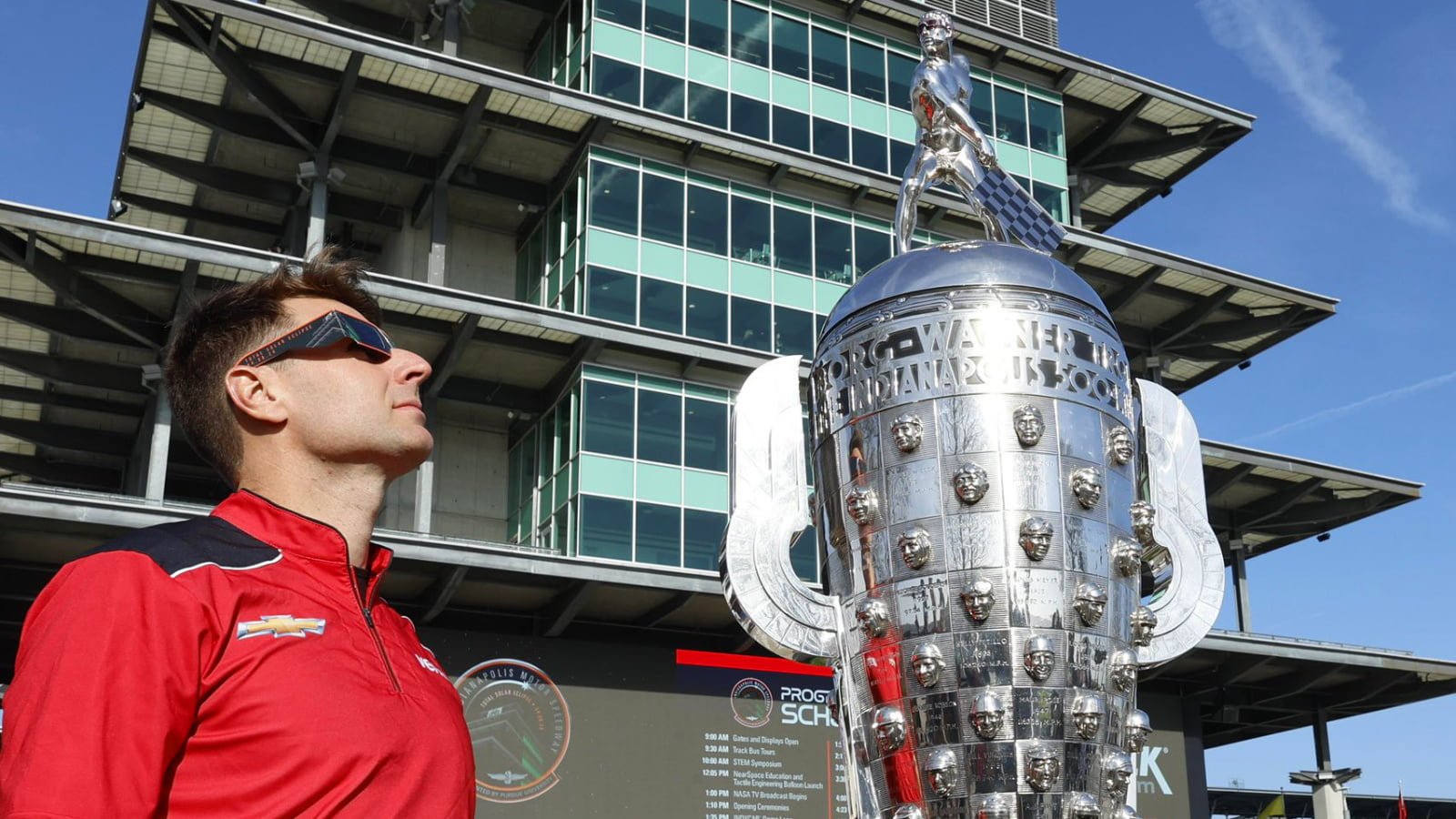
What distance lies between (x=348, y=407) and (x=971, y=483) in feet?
18.8

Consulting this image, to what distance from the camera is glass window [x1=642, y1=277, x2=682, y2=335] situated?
2873 centimetres

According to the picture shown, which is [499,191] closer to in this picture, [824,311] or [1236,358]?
[824,311]

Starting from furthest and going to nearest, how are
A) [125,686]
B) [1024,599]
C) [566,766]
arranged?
1. [566,766]
2. [1024,599]
3. [125,686]

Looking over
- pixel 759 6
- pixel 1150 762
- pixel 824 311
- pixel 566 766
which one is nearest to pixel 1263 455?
pixel 1150 762

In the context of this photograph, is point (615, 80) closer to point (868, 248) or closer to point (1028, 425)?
point (868, 248)

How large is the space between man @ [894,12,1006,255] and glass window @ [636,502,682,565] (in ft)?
53.7

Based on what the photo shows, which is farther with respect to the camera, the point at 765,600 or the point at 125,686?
the point at 765,600

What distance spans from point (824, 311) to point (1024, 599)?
22134mm

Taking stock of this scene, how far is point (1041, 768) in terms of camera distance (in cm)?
817

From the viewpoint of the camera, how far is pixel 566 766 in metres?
26.4

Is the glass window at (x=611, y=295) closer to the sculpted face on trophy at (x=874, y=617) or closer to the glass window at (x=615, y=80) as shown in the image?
the glass window at (x=615, y=80)

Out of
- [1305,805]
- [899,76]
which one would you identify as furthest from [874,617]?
[1305,805]

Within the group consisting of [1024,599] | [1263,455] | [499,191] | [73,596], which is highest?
[499,191]

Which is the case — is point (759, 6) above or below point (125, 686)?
above
